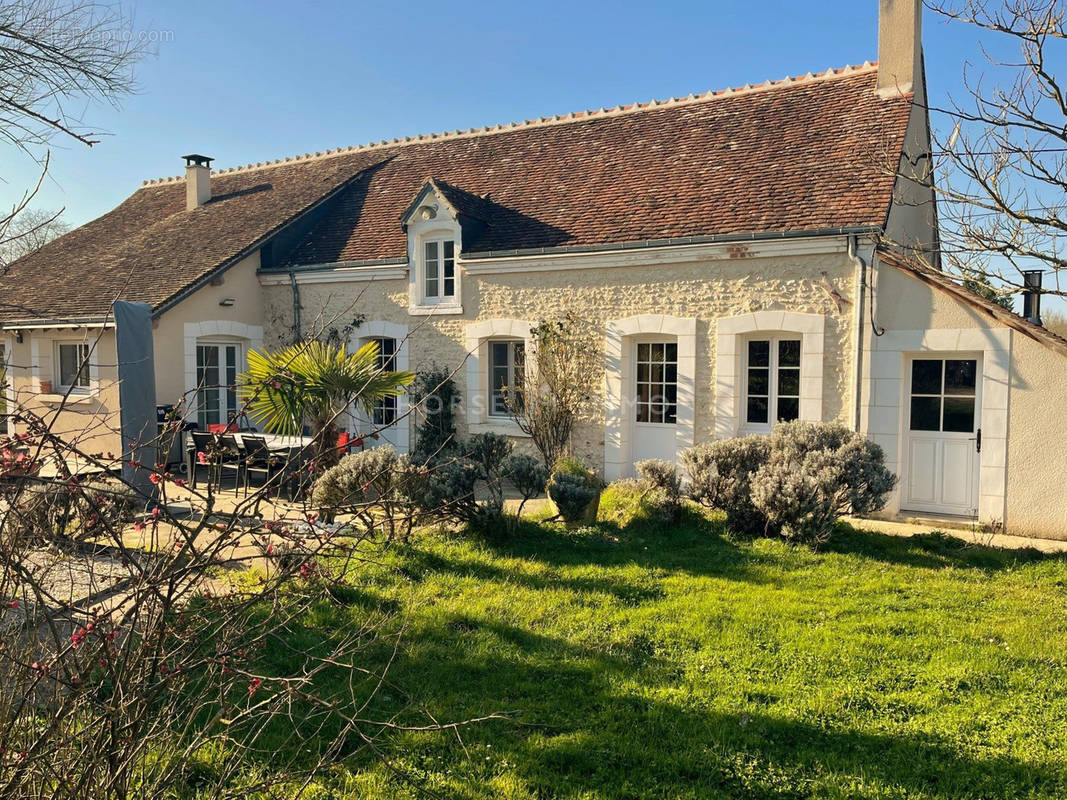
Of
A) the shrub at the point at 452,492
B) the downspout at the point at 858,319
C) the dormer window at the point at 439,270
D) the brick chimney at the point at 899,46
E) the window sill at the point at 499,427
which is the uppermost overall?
the brick chimney at the point at 899,46

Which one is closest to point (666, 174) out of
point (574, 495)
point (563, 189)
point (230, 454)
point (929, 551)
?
point (563, 189)

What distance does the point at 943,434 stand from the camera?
31.1 ft

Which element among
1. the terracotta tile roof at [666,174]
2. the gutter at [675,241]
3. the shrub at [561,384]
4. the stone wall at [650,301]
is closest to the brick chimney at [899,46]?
the terracotta tile roof at [666,174]

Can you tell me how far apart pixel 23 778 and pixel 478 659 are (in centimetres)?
290

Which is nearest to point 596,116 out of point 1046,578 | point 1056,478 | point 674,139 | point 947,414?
point 674,139

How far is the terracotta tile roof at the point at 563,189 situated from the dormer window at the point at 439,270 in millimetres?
527

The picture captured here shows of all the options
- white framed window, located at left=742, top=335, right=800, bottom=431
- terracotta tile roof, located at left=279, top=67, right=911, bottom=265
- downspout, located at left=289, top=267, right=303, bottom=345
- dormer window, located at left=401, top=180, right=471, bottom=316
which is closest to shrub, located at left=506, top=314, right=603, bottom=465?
terracotta tile roof, located at left=279, top=67, right=911, bottom=265

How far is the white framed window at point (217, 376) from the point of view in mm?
13797

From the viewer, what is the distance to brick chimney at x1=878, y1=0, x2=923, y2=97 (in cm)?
1107

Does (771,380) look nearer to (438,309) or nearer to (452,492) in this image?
(452,492)

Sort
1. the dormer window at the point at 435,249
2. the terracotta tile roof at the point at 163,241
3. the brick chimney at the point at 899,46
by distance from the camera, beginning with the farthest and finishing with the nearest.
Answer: the terracotta tile roof at the point at 163,241
the dormer window at the point at 435,249
the brick chimney at the point at 899,46

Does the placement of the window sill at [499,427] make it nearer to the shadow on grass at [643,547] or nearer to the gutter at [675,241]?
the gutter at [675,241]

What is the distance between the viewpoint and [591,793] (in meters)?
3.55

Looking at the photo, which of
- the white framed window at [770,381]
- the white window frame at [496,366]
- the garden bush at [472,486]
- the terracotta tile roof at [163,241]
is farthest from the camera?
the terracotta tile roof at [163,241]
